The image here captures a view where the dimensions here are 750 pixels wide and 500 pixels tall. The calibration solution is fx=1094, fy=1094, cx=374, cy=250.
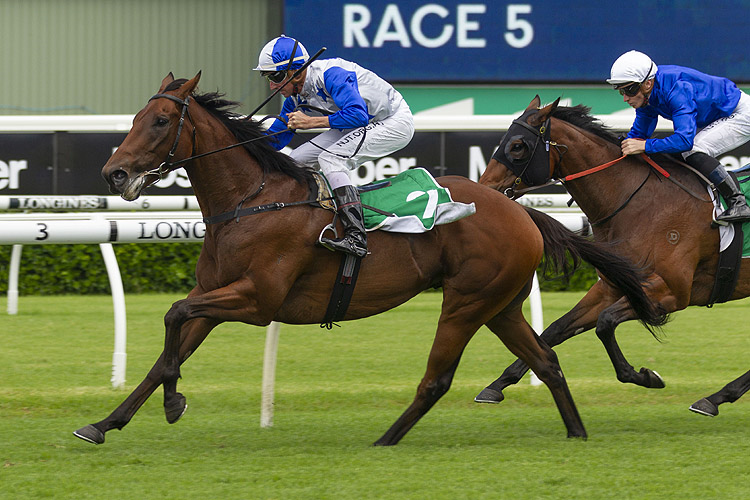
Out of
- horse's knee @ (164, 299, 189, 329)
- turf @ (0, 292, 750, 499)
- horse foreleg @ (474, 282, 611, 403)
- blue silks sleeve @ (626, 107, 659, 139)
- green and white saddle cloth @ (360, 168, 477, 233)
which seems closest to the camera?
turf @ (0, 292, 750, 499)

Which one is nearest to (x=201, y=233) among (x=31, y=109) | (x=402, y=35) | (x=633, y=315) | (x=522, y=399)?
(x=522, y=399)

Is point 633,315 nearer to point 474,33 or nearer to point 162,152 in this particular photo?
point 162,152

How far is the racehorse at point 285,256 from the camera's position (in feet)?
12.9

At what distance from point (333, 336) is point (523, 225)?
2.90 meters

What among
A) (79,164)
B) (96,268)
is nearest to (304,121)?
(79,164)

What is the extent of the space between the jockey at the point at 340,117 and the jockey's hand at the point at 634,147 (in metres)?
1.03

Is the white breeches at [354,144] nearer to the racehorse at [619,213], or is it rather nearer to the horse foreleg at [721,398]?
the racehorse at [619,213]

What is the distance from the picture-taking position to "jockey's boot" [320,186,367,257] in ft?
13.3

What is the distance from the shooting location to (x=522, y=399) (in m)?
5.23

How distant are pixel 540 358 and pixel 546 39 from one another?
8.47 meters

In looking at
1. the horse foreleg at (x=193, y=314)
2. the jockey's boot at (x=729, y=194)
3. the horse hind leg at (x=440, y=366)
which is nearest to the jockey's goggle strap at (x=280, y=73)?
the horse foreleg at (x=193, y=314)

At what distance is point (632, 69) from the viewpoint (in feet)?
15.4

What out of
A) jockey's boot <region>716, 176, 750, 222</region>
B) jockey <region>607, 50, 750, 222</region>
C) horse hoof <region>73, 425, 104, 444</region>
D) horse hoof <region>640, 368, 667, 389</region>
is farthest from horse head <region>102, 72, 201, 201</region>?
jockey's boot <region>716, 176, 750, 222</region>

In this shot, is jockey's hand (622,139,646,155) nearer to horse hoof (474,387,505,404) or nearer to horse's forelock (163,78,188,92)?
horse hoof (474,387,505,404)
